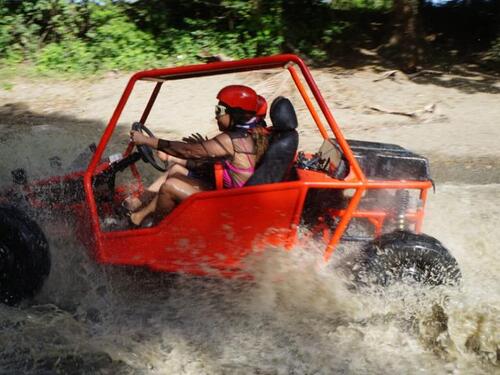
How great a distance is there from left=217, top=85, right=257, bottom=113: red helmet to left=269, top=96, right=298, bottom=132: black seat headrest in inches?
5.3

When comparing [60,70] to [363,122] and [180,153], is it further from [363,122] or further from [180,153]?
[180,153]

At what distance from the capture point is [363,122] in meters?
7.56

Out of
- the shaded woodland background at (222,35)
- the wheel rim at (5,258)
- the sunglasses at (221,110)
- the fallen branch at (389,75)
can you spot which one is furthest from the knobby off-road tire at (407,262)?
the shaded woodland background at (222,35)

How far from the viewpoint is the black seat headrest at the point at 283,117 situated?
309 centimetres

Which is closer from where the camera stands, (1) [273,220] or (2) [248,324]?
(1) [273,220]

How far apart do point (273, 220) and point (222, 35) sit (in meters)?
7.88

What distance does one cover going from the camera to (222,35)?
1017 centimetres

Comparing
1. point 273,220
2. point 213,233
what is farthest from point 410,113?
point 213,233

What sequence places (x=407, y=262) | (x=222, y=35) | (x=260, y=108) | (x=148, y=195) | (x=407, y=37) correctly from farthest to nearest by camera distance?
(x=222, y=35) → (x=407, y=37) → (x=148, y=195) → (x=260, y=108) → (x=407, y=262)

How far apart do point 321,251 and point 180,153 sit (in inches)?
39.2

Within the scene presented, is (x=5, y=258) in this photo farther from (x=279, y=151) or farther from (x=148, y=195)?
(x=279, y=151)

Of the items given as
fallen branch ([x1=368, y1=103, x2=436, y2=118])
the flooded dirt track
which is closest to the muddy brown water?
the flooded dirt track

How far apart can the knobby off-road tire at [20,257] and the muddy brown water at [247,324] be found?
0.47ft

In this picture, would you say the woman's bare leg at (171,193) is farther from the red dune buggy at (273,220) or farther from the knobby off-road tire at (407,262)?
the knobby off-road tire at (407,262)
